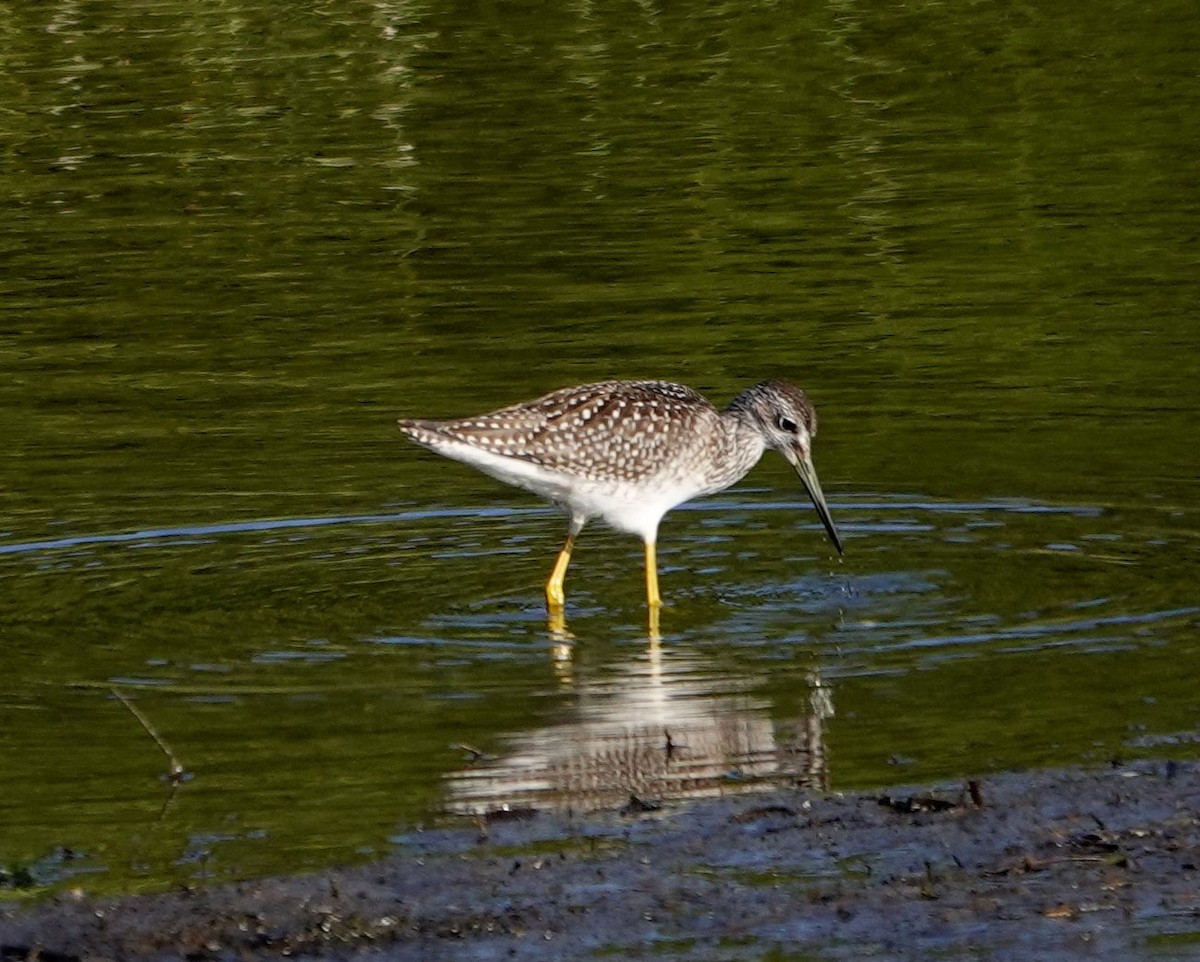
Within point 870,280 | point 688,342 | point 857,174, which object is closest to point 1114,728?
point 688,342

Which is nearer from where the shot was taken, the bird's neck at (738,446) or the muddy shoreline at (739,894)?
the muddy shoreline at (739,894)

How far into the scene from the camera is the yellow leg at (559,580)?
1131 cm

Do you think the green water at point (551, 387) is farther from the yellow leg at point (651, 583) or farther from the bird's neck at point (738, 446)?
the bird's neck at point (738, 446)

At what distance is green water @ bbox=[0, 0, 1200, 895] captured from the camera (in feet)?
30.2

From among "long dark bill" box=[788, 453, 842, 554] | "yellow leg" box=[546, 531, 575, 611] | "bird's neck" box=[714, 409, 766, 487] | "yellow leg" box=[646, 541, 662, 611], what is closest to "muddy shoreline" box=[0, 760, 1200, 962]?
"yellow leg" box=[646, 541, 662, 611]

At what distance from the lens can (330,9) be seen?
87.1ft

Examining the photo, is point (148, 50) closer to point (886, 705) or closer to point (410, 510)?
point (410, 510)

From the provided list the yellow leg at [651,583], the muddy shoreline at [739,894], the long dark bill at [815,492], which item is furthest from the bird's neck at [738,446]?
the muddy shoreline at [739,894]

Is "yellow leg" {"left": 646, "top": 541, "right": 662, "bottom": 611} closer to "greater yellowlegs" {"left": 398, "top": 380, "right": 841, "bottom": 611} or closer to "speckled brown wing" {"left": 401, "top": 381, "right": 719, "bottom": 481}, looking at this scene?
"greater yellowlegs" {"left": 398, "top": 380, "right": 841, "bottom": 611}

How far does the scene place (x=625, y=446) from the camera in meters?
11.4

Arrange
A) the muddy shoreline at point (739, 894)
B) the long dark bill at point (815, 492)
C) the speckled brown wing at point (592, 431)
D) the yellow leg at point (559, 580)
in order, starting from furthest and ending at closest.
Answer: the long dark bill at point (815, 492) → the yellow leg at point (559, 580) → the speckled brown wing at point (592, 431) → the muddy shoreline at point (739, 894)

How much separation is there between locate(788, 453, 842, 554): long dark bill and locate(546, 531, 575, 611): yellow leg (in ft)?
3.85

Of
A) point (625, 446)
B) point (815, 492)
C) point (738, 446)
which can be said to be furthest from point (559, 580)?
point (815, 492)

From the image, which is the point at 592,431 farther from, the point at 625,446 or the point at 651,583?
the point at 651,583
